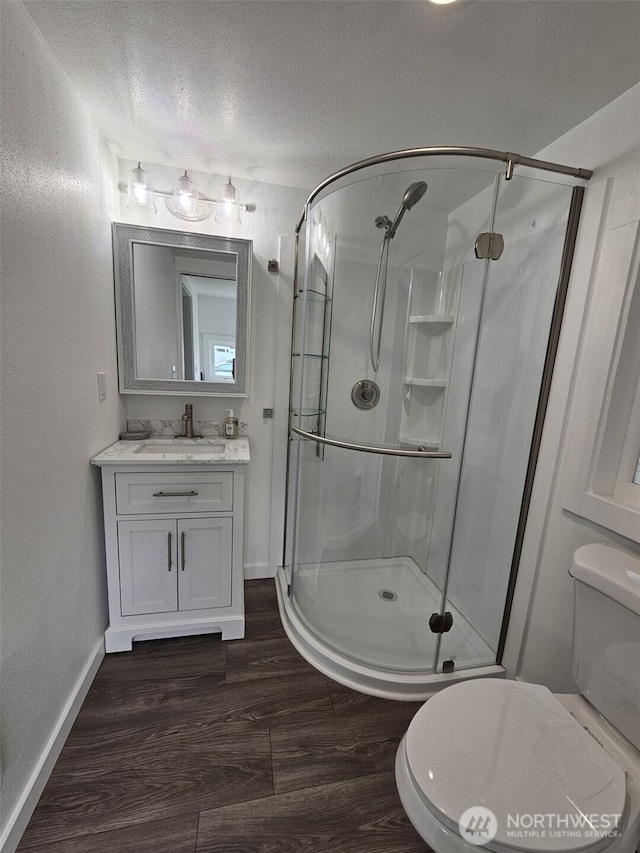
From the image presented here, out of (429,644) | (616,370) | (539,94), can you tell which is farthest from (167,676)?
(539,94)

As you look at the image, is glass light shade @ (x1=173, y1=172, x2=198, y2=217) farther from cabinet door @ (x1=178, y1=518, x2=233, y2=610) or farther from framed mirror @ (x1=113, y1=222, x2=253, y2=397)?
cabinet door @ (x1=178, y1=518, x2=233, y2=610)

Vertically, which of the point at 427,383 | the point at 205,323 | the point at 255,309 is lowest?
the point at 427,383

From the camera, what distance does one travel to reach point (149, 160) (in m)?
1.71

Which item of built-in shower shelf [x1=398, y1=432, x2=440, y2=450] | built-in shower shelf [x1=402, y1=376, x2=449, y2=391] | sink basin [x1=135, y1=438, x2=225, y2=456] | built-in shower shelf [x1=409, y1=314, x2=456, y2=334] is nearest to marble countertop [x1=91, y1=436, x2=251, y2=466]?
sink basin [x1=135, y1=438, x2=225, y2=456]

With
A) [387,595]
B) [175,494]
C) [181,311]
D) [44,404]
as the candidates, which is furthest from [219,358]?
[387,595]

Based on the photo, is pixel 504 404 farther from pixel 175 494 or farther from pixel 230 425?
pixel 175 494

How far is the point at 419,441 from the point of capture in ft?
5.48

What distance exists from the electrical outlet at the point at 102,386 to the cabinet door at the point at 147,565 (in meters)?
0.57

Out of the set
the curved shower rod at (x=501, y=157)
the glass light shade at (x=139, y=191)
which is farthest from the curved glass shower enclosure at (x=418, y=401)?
the glass light shade at (x=139, y=191)

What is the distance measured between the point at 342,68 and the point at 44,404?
1.47 meters

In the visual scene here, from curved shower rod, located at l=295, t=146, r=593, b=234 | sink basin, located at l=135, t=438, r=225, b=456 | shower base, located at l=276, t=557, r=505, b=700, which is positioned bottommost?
shower base, located at l=276, t=557, r=505, b=700

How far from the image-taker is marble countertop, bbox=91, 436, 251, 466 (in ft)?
4.76

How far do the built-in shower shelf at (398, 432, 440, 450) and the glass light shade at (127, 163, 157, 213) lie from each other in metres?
1.71

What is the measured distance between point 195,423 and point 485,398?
5.06 feet
